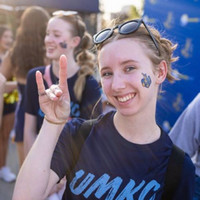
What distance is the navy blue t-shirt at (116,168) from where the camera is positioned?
126 cm

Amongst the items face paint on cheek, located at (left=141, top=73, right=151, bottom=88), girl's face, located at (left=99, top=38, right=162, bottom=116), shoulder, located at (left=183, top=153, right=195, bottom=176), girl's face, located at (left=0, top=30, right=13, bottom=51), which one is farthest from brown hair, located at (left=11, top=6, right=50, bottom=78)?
shoulder, located at (left=183, top=153, right=195, bottom=176)

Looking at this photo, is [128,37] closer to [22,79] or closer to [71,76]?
[71,76]

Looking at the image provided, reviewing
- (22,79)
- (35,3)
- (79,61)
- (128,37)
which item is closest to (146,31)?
(128,37)

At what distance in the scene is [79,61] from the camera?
2.65 metres

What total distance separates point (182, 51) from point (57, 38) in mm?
1288

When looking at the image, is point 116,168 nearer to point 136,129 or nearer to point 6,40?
point 136,129

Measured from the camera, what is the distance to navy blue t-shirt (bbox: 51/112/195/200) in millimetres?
1264

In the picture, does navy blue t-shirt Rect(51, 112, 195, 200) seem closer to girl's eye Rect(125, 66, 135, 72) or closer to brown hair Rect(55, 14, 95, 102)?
girl's eye Rect(125, 66, 135, 72)

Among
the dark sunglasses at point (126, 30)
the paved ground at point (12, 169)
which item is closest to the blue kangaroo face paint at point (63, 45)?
the dark sunglasses at point (126, 30)

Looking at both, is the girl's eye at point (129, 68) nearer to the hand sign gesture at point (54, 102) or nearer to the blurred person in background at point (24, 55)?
the hand sign gesture at point (54, 102)

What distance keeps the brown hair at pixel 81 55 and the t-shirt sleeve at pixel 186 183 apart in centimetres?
121

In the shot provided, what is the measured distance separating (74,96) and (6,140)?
2087mm

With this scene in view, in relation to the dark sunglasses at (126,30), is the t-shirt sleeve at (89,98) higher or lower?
lower

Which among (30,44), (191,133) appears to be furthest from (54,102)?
(30,44)
